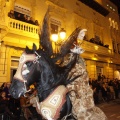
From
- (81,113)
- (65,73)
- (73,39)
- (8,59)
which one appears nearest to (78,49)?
(73,39)

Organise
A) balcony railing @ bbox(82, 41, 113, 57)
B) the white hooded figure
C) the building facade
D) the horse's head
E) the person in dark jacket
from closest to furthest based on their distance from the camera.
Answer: the horse's head
the white hooded figure
the person in dark jacket
the building facade
balcony railing @ bbox(82, 41, 113, 57)

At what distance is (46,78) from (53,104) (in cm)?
40

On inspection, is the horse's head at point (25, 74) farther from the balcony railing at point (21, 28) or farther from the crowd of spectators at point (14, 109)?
the balcony railing at point (21, 28)

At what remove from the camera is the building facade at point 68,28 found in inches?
472

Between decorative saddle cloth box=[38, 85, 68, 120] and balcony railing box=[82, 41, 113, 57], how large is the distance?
50.0 ft

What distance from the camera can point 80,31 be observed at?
11.9ft

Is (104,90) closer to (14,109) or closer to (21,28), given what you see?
(21,28)

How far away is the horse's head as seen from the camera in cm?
302

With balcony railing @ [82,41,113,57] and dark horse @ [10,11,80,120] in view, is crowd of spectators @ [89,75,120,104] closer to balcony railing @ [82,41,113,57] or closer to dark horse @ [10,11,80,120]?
balcony railing @ [82,41,113,57]

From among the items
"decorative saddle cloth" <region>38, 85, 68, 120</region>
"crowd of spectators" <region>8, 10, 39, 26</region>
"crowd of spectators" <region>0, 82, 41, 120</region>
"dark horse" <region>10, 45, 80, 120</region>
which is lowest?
"crowd of spectators" <region>0, 82, 41, 120</region>

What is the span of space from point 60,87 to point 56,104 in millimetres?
266

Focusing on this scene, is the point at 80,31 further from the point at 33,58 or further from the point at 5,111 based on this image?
the point at 5,111

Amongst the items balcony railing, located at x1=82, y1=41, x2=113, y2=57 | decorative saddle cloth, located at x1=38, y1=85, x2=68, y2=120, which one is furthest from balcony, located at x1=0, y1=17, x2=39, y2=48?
decorative saddle cloth, located at x1=38, y1=85, x2=68, y2=120

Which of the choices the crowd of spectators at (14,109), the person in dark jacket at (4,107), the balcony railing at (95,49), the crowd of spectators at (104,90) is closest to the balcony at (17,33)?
the crowd of spectators at (14,109)
